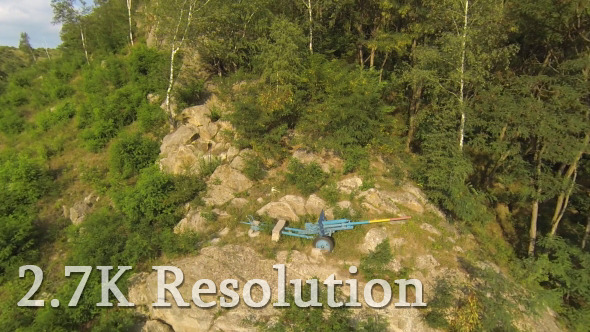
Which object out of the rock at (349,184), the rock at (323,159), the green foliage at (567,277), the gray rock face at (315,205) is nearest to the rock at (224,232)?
the gray rock face at (315,205)

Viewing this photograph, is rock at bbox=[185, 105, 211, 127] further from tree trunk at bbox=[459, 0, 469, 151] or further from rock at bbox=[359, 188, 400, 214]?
tree trunk at bbox=[459, 0, 469, 151]

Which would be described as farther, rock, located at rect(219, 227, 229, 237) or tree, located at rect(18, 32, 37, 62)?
tree, located at rect(18, 32, 37, 62)

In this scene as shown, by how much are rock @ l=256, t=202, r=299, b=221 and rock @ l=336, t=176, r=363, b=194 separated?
193 cm

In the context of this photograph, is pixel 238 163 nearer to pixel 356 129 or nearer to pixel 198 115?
pixel 198 115

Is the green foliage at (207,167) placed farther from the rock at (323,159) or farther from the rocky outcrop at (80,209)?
the rocky outcrop at (80,209)

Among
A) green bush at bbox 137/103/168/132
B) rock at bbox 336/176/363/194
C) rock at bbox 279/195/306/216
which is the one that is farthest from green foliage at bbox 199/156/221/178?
rock at bbox 336/176/363/194

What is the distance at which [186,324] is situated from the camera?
857 cm

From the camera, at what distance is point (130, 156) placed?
47.2 feet

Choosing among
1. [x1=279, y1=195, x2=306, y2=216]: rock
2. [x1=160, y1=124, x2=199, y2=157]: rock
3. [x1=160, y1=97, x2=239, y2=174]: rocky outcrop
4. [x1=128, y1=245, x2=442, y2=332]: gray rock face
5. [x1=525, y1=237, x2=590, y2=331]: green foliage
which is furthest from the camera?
[x1=160, y1=124, x2=199, y2=157]: rock

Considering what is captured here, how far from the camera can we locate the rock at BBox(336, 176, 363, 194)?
36.6ft

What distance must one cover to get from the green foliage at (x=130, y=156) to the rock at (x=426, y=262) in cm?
1197

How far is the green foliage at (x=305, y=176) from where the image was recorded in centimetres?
1130

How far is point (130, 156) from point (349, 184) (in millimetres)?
10021

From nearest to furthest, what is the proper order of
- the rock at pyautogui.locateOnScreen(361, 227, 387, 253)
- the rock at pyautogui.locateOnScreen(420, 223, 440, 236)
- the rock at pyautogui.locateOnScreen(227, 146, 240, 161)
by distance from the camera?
the rock at pyautogui.locateOnScreen(361, 227, 387, 253) → the rock at pyautogui.locateOnScreen(420, 223, 440, 236) → the rock at pyautogui.locateOnScreen(227, 146, 240, 161)
